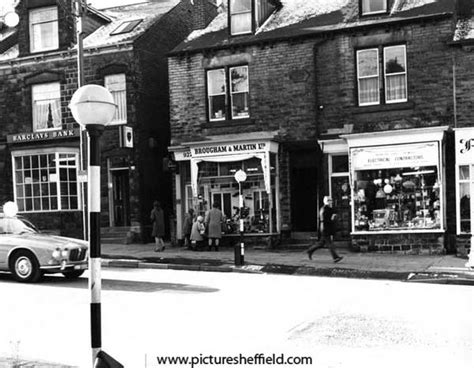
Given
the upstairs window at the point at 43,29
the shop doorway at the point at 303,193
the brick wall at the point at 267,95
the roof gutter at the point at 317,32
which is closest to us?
the roof gutter at the point at 317,32

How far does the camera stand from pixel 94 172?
6125 millimetres

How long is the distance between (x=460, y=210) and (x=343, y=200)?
3893 millimetres

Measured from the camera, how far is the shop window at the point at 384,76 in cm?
1922

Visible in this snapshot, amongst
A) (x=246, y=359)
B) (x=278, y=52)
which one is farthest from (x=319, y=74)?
(x=246, y=359)

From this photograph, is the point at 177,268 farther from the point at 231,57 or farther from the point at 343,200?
the point at 231,57

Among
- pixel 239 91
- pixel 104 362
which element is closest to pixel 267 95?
pixel 239 91

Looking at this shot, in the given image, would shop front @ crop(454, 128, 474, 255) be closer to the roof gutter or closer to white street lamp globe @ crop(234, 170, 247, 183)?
the roof gutter

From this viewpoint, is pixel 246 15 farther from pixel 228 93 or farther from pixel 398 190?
pixel 398 190

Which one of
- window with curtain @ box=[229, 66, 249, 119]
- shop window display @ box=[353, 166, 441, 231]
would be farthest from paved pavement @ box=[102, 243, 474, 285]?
window with curtain @ box=[229, 66, 249, 119]

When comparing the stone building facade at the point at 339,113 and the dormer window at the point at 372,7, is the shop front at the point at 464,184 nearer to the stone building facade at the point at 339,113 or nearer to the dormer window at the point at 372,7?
the stone building facade at the point at 339,113

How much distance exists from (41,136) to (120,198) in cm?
382

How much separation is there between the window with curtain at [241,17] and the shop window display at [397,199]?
262 inches

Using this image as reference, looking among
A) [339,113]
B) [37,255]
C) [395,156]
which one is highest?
[339,113]

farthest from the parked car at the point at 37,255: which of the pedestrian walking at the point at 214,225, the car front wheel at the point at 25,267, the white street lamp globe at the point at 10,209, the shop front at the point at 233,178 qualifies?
the shop front at the point at 233,178
